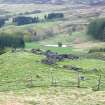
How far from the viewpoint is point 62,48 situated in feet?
621

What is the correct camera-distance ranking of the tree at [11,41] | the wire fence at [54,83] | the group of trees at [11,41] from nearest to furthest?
the wire fence at [54,83] → the group of trees at [11,41] → the tree at [11,41]

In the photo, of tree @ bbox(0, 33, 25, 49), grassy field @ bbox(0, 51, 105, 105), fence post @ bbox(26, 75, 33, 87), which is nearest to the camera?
grassy field @ bbox(0, 51, 105, 105)

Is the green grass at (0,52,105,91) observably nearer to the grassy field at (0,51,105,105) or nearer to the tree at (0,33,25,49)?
the grassy field at (0,51,105,105)

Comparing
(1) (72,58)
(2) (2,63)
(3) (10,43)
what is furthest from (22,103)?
(3) (10,43)

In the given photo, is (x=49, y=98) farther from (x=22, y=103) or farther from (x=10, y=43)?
(x=10, y=43)

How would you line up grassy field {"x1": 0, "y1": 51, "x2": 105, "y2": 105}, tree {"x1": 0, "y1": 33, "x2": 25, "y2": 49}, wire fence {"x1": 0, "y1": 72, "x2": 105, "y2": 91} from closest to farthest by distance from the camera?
grassy field {"x1": 0, "y1": 51, "x2": 105, "y2": 105}, wire fence {"x1": 0, "y1": 72, "x2": 105, "y2": 91}, tree {"x1": 0, "y1": 33, "x2": 25, "y2": 49}

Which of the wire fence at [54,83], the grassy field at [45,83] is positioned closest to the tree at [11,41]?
the grassy field at [45,83]

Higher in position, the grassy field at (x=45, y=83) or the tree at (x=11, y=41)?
the grassy field at (x=45, y=83)

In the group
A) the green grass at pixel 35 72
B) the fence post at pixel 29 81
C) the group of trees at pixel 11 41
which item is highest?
the fence post at pixel 29 81

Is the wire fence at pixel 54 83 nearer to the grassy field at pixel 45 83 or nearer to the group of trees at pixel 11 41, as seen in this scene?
the grassy field at pixel 45 83

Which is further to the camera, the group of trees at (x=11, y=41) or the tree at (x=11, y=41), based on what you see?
the tree at (x=11, y=41)

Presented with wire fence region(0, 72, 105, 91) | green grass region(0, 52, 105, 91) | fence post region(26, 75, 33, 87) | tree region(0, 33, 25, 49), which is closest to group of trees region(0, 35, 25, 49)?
tree region(0, 33, 25, 49)

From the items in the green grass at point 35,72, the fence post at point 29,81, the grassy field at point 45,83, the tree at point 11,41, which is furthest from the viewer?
the tree at point 11,41

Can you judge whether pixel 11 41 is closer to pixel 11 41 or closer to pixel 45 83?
pixel 11 41
